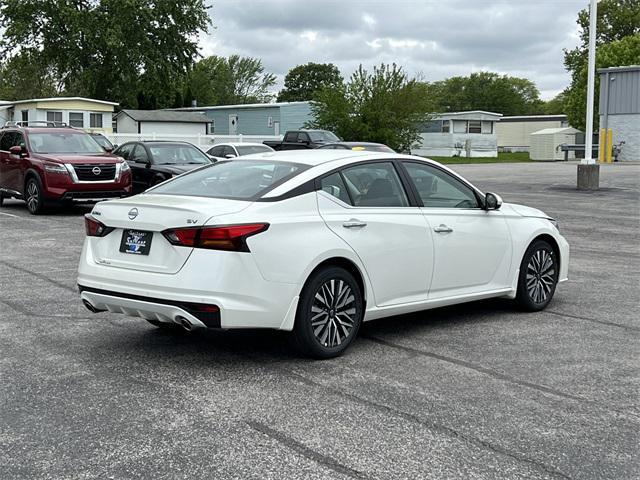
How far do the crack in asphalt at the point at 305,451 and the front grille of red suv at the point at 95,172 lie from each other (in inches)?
532

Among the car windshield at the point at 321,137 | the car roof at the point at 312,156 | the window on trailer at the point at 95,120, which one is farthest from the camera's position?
the window on trailer at the point at 95,120

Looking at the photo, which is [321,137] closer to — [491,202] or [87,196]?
[87,196]

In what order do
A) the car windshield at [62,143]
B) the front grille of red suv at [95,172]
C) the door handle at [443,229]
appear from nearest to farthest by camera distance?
the door handle at [443,229]
the front grille of red suv at [95,172]
the car windshield at [62,143]

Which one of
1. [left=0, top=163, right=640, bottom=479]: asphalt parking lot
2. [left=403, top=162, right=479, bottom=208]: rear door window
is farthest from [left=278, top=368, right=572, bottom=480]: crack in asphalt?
[left=403, top=162, right=479, bottom=208]: rear door window

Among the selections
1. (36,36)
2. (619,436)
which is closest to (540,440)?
(619,436)

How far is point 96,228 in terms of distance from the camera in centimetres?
642

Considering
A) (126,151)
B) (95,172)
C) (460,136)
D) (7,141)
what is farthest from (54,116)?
(95,172)

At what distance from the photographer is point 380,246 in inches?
256

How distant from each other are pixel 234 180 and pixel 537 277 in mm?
3164

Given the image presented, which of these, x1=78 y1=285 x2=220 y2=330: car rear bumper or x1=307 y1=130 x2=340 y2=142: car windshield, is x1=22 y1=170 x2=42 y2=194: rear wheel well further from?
x1=307 y1=130 x2=340 y2=142: car windshield

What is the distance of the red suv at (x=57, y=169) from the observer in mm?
17266

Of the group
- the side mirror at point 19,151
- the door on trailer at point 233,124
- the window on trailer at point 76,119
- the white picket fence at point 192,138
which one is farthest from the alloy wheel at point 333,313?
the door on trailer at point 233,124

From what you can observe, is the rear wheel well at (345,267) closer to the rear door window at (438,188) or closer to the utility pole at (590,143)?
the rear door window at (438,188)

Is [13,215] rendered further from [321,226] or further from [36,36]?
[36,36]
